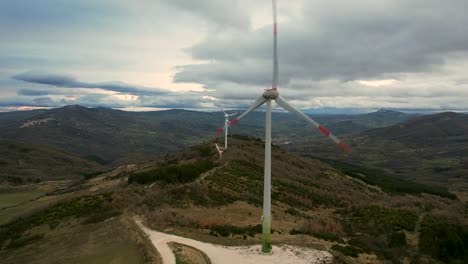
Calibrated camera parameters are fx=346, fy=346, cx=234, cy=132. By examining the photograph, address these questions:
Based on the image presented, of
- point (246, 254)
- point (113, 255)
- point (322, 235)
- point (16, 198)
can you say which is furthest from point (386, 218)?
point (16, 198)

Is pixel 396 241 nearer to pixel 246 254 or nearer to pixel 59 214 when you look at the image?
pixel 246 254

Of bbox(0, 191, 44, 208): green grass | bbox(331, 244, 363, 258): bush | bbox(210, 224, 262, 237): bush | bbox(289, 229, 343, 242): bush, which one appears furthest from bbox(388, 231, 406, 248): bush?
bbox(0, 191, 44, 208): green grass

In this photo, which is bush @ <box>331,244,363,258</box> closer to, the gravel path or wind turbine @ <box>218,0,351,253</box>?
the gravel path

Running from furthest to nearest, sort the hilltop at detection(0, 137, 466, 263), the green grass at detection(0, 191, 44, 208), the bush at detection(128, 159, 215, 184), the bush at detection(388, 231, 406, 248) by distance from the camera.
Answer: the green grass at detection(0, 191, 44, 208) < the bush at detection(128, 159, 215, 184) < the bush at detection(388, 231, 406, 248) < the hilltop at detection(0, 137, 466, 263)

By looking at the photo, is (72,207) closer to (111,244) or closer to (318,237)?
(111,244)

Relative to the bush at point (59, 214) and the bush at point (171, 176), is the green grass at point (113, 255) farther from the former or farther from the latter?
the bush at point (171, 176)

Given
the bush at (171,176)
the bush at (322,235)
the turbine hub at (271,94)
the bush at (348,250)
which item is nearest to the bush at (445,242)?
the bush at (322,235)

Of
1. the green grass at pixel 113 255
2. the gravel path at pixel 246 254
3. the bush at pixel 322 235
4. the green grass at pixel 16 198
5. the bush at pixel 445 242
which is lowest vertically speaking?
the green grass at pixel 16 198

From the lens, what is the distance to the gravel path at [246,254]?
37.6 m

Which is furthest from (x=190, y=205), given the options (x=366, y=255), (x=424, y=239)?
(x=424, y=239)

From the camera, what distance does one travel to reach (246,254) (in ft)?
130

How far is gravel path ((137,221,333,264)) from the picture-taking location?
3759cm

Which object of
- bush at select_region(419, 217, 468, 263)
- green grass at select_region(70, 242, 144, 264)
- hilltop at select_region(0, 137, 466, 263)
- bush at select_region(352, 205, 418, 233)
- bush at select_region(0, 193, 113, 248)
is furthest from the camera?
bush at select_region(352, 205, 418, 233)

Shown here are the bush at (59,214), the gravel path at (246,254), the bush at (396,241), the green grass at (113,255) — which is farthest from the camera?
the bush at (59,214)
